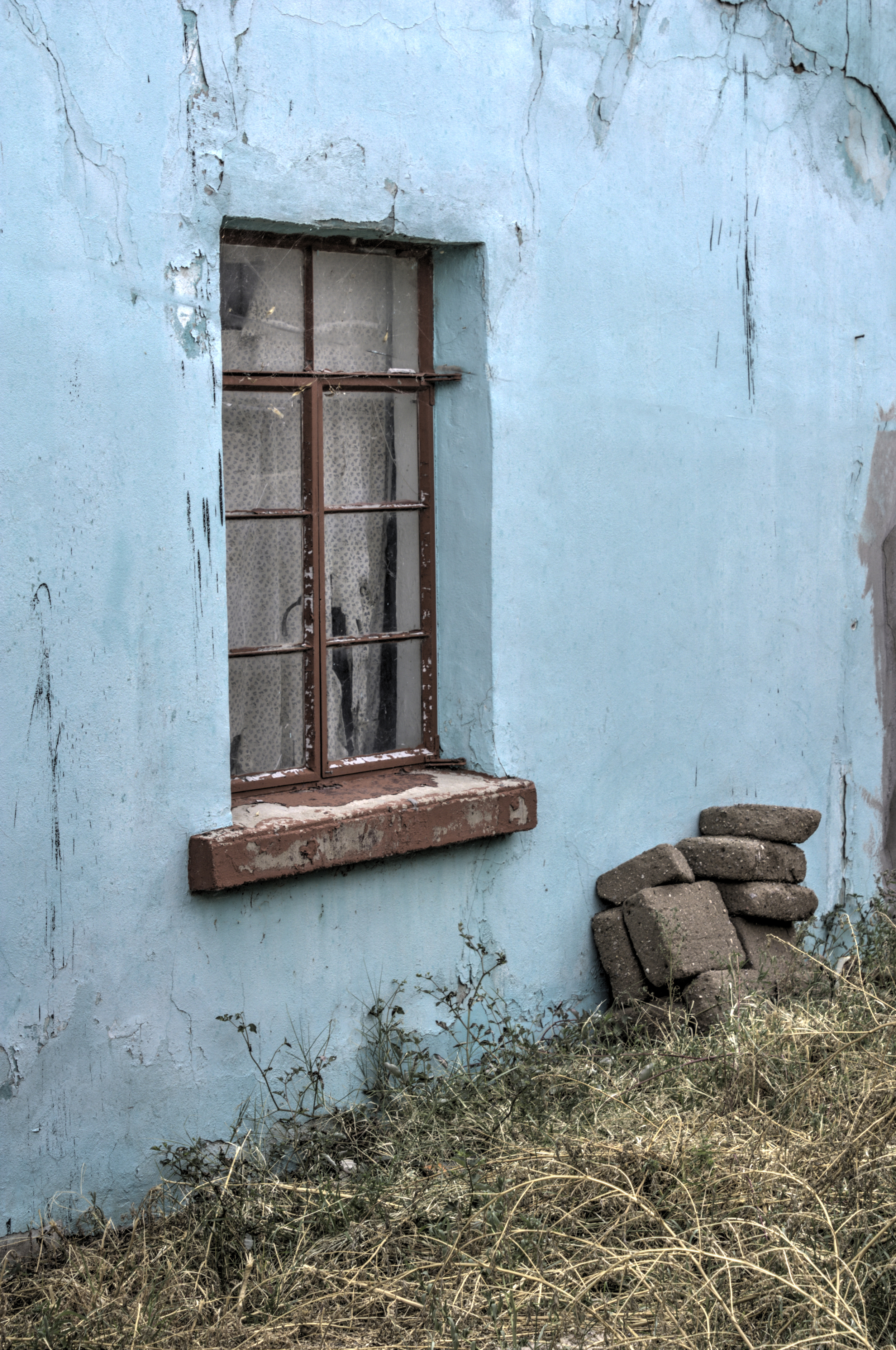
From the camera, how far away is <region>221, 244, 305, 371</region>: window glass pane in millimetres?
4023

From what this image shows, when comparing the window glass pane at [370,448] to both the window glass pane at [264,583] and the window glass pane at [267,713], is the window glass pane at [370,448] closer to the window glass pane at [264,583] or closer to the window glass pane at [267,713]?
the window glass pane at [264,583]

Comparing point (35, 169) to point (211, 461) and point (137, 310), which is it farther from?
point (211, 461)

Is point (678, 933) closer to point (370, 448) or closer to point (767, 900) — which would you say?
point (767, 900)

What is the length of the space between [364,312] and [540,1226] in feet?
9.13

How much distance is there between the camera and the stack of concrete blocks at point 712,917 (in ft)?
15.3

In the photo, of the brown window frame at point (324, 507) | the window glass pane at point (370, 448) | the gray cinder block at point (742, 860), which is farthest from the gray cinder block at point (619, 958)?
the window glass pane at point (370, 448)

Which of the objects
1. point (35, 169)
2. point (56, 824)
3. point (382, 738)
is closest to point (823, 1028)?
point (382, 738)

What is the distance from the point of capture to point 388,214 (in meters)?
4.12

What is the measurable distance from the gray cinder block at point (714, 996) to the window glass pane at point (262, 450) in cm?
210

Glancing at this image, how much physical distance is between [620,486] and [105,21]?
2.29 meters

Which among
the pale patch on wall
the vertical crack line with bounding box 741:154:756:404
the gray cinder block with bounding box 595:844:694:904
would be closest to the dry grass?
the gray cinder block with bounding box 595:844:694:904

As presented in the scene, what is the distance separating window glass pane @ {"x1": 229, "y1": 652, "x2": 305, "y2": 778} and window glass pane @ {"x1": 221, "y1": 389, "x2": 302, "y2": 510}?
1.59ft

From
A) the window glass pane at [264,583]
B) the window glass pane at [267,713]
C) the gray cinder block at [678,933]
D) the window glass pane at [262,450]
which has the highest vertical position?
the window glass pane at [262,450]

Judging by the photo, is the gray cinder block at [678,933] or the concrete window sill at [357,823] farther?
the gray cinder block at [678,933]
